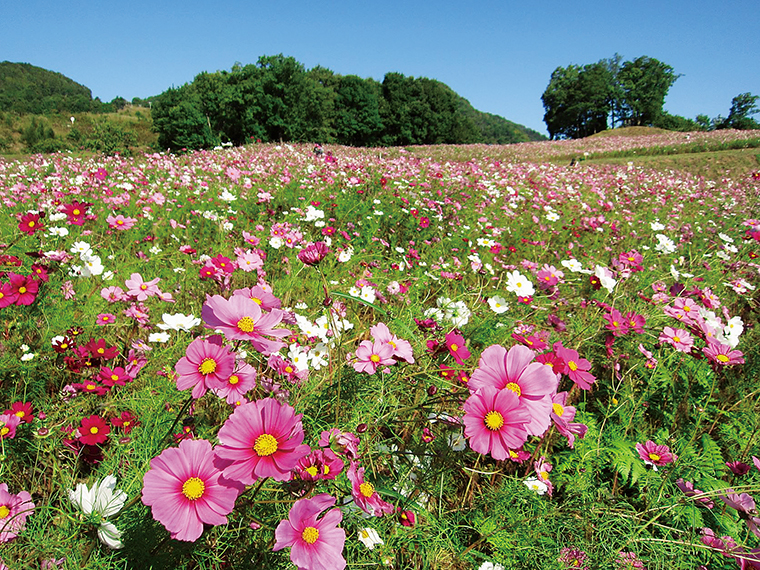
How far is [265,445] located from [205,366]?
217mm

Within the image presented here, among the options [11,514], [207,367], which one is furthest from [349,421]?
[11,514]

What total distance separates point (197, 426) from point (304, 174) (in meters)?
4.39

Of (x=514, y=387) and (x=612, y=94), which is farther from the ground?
(x=612, y=94)

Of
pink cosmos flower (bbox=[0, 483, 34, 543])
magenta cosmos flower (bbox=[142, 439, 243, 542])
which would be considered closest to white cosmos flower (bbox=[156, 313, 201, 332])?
pink cosmos flower (bbox=[0, 483, 34, 543])

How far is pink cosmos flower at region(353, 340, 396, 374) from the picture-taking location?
0.97 m

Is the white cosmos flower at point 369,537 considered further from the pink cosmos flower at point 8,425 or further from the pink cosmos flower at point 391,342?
the pink cosmos flower at point 8,425

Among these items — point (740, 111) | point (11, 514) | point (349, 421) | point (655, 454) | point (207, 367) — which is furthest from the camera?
point (740, 111)

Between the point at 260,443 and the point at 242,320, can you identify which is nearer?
the point at 260,443

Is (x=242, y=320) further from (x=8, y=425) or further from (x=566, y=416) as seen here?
(x=8, y=425)

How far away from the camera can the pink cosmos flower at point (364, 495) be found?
74cm

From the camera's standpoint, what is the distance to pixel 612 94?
4591 cm

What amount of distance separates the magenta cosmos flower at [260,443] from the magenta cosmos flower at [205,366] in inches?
3.7

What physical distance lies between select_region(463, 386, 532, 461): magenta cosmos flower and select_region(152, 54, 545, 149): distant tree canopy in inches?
501

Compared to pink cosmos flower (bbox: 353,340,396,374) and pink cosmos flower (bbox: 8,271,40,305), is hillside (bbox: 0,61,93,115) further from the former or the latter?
pink cosmos flower (bbox: 353,340,396,374)
